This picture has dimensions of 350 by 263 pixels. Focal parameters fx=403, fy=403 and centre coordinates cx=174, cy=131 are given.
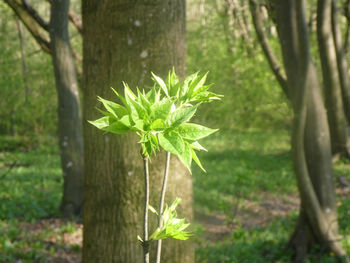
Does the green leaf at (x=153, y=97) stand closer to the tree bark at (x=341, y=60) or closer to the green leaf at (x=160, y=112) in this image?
the green leaf at (x=160, y=112)

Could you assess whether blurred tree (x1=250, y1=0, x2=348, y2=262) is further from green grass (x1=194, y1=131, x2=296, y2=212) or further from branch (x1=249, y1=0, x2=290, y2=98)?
green grass (x1=194, y1=131, x2=296, y2=212)

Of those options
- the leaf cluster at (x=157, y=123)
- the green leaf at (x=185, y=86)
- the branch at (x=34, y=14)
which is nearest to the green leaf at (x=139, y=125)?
the leaf cluster at (x=157, y=123)

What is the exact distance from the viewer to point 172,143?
2.30 feet

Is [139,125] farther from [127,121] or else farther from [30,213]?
[30,213]

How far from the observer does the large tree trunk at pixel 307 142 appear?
4.64 meters

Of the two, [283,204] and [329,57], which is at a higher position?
[329,57]

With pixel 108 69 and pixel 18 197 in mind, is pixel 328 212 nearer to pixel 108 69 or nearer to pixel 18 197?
pixel 108 69

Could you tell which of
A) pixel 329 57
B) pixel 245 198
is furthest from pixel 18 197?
pixel 329 57

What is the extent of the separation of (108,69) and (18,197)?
6335mm

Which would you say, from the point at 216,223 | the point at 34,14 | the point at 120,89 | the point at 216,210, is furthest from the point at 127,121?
the point at 216,210

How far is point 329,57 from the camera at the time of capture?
32.0ft

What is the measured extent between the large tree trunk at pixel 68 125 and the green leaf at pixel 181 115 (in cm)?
614

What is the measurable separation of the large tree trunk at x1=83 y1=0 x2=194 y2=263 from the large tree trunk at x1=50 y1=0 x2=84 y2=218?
4.21 m

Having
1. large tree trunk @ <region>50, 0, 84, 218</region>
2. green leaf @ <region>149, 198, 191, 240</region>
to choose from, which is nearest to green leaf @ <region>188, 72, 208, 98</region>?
green leaf @ <region>149, 198, 191, 240</region>
